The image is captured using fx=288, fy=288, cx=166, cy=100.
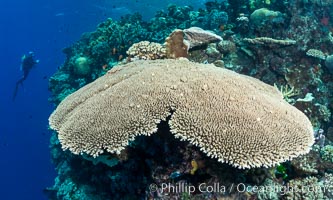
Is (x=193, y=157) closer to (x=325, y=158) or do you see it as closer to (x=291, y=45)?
(x=325, y=158)

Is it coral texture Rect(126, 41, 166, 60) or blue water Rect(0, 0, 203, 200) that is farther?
blue water Rect(0, 0, 203, 200)

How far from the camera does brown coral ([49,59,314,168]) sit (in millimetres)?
3145

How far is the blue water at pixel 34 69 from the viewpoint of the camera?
1785 inches

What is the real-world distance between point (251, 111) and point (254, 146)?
576mm

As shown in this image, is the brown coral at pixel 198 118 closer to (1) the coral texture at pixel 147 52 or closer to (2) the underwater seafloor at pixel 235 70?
(2) the underwater seafloor at pixel 235 70

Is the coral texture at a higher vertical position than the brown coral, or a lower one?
higher

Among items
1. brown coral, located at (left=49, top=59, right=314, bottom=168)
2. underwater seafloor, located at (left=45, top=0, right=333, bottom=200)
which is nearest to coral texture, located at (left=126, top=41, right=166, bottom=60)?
underwater seafloor, located at (left=45, top=0, right=333, bottom=200)

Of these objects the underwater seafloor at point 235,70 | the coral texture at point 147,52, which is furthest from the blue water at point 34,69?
the coral texture at point 147,52

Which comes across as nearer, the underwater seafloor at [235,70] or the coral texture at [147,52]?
the underwater seafloor at [235,70]

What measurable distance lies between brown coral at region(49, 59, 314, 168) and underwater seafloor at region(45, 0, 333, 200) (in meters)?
0.65

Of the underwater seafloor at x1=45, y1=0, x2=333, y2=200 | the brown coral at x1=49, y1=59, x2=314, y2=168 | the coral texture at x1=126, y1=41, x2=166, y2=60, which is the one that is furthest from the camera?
the coral texture at x1=126, y1=41, x2=166, y2=60

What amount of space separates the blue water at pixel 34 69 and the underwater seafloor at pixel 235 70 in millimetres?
18663

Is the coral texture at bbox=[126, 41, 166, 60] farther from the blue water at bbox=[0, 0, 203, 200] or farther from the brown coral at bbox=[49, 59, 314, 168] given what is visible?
the blue water at bbox=[0, 0, 203, 200]

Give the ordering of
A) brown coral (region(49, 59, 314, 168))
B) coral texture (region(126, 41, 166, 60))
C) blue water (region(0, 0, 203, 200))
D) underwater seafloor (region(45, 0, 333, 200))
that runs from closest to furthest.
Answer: brown coral (region(49, 59, 314, 168)), underwater seafloor (region(45, 0, 333, 200)), coral texture (region(126, 41, 166, 60)), blue water (region(0, 0, 203, 200))
